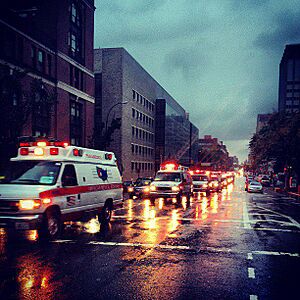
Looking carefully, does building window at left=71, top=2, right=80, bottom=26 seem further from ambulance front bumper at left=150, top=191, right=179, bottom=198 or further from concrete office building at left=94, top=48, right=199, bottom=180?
ambulance front bumper at left=150, top=191, right=179, bottom=198

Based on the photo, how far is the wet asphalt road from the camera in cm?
582

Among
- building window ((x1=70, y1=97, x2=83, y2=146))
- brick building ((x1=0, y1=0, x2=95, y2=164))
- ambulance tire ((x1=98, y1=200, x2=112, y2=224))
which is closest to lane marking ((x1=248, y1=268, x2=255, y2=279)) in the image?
ambulance tire ((x1=98, y1=200, x2=112, y2=224))

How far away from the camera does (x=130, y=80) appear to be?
5738 centimetres

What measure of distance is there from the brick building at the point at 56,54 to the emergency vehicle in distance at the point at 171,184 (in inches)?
323

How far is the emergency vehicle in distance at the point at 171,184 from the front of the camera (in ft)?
68.3

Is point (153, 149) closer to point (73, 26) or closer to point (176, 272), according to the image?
point (73, 26)

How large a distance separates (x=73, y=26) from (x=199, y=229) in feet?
118

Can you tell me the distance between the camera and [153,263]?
7523mm

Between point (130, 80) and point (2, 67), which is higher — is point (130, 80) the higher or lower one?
the higher one

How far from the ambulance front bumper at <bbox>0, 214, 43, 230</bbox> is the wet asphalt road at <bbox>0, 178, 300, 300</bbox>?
56cm

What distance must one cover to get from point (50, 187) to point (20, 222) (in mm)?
1201

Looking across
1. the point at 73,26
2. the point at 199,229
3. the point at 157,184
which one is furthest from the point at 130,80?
the point at 199,229

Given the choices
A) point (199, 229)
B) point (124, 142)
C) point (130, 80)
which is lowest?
point (199, 229)

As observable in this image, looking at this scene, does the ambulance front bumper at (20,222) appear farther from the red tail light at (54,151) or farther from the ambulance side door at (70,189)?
the red tail light at (54,151)
